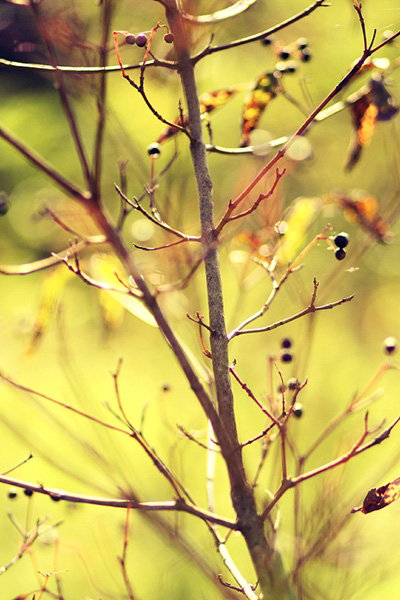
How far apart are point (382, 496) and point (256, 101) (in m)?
0.49

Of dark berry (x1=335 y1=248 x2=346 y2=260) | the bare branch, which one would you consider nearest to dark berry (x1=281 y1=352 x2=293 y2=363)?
dark berry (x1=335 y1=248 x2=346 y2=260)

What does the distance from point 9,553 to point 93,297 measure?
944 millimetres

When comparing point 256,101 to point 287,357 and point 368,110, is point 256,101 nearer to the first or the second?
point 368,110

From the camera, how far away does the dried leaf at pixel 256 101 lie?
2.26 ft

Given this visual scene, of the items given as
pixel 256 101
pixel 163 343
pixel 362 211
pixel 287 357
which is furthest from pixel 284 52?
pixel 163 343

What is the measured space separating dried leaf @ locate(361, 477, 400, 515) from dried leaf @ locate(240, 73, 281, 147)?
44 centimetres

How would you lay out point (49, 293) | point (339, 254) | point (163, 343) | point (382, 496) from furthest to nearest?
point (163, 343) → point (49, 293) → point (339, 254) → point (382, 496)

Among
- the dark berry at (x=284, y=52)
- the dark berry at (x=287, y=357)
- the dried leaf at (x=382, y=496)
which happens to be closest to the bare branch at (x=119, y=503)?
the dried leaf at (x=382, y=496)

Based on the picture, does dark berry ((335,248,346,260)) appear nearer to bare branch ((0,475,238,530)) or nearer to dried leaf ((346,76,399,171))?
dried leaf ((346,76,399,171))

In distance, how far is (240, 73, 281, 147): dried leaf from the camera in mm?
688

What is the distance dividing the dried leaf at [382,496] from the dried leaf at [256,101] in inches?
17.3

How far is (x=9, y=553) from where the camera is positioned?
1.54 metres

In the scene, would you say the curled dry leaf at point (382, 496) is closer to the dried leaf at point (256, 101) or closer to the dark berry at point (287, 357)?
the dark berry at point (287, 357)

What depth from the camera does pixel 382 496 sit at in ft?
1.64
